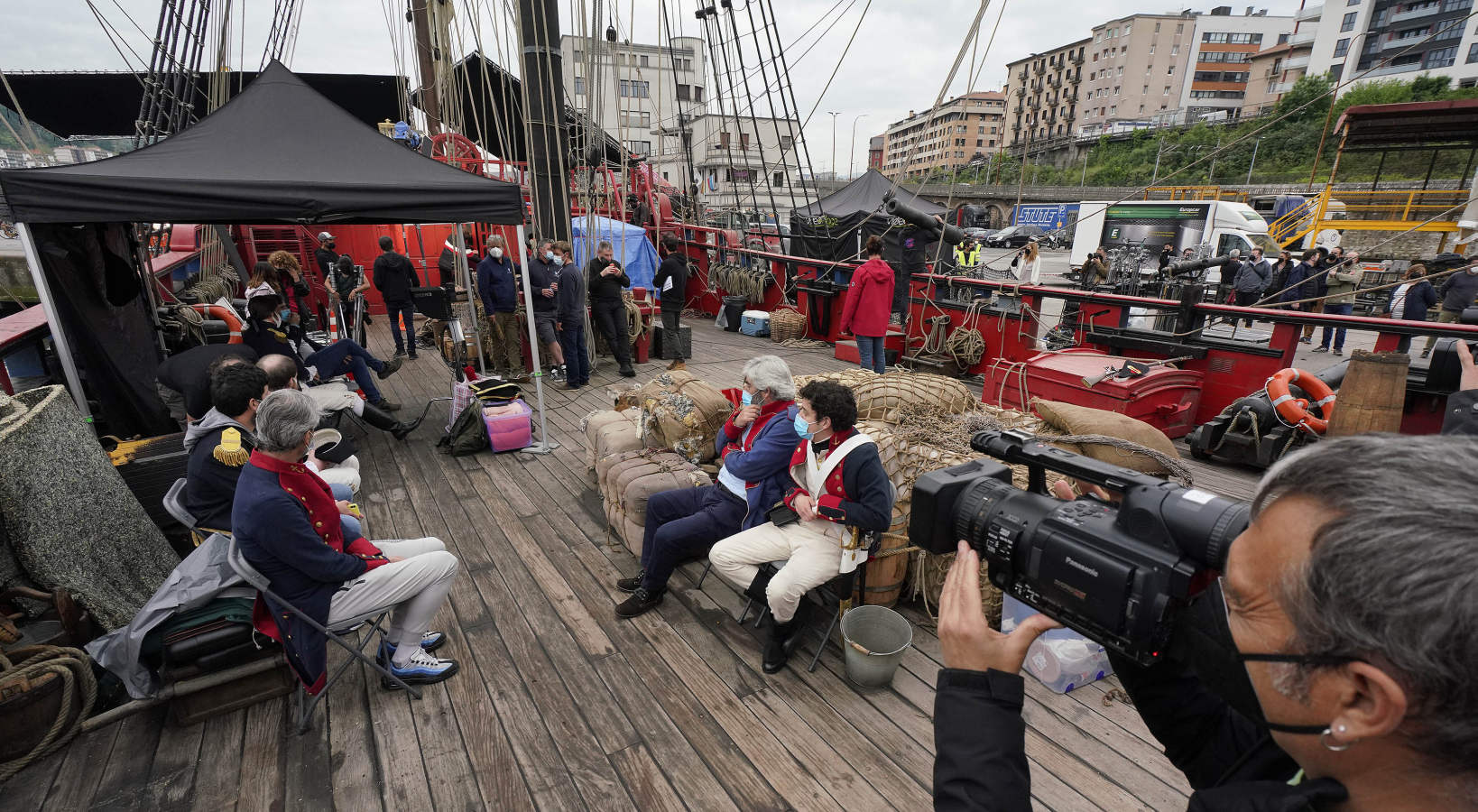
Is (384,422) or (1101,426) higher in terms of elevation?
(1101,426)

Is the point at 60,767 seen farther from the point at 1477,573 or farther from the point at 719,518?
the point at 1477,573

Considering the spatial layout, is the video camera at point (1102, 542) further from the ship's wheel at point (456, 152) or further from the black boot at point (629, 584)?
the ship's wheel at point (456, 152)

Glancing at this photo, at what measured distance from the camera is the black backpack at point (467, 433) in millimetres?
4688

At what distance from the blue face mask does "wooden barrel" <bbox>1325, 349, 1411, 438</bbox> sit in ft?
11.2

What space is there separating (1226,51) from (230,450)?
9291 centimetres

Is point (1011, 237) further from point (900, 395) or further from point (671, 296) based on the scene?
point (900, 395)

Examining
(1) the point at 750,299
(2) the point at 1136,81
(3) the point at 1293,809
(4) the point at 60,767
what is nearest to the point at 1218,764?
(3) the point at 1293,809

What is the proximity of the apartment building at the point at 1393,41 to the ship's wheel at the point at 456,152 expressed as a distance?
49.5 metres

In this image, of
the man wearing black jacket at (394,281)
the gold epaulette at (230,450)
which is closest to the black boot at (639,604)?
the gold epaulette at (230,450)

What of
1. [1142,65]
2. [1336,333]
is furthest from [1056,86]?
[1336,333]

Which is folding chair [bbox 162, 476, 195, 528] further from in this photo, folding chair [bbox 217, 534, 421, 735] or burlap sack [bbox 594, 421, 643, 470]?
burlap sack [bbox 594, 421, 643, 470]

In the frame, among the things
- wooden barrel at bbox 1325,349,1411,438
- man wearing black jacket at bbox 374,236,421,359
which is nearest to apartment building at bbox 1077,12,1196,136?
wooden barrel at bbox 1325,349,1411,438

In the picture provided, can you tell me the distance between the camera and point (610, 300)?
258 inches

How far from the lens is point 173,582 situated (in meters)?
2.13
